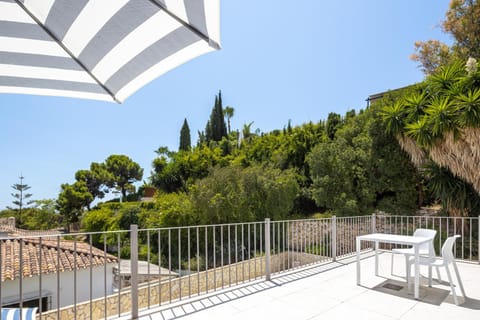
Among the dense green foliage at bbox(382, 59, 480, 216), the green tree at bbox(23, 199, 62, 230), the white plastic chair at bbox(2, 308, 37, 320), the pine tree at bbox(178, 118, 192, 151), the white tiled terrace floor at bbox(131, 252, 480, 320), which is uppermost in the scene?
the pine tree at bbox(178, 118, 192, 151)

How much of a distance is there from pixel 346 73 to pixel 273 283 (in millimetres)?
10520

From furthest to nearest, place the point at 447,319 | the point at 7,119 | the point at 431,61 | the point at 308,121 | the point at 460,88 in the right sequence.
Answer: the point at 7,119, the point at 308,121, the point at 431,61, the point at 460,88, the point at 447,319

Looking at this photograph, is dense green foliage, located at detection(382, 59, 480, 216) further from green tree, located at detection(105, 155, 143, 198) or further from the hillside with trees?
green tree, located at detection(105, 155, 143, 198)

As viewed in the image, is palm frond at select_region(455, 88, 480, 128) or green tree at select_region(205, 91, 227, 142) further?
green tree at select_region(205, 91, 227, 142)

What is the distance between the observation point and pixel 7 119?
17562 mm

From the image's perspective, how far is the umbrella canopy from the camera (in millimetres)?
1924

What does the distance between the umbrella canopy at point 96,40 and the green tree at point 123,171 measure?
34.1 meters

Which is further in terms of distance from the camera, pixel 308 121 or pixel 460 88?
pixel 308 121

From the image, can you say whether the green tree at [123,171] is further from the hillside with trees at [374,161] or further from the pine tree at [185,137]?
the hillside with trees at [374,161]

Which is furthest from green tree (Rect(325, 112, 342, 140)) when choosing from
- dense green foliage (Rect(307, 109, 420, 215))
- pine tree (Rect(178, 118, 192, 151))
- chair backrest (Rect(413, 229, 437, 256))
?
pine tree (Rect(178, 118, 192, 151))

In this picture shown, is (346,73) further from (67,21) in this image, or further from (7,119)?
(7,119)

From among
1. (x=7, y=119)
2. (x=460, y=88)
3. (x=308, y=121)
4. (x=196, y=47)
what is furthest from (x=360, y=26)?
(x=7, y=119)

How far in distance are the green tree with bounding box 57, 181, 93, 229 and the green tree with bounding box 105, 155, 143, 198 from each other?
4.28 metres

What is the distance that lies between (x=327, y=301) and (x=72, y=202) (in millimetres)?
32190
